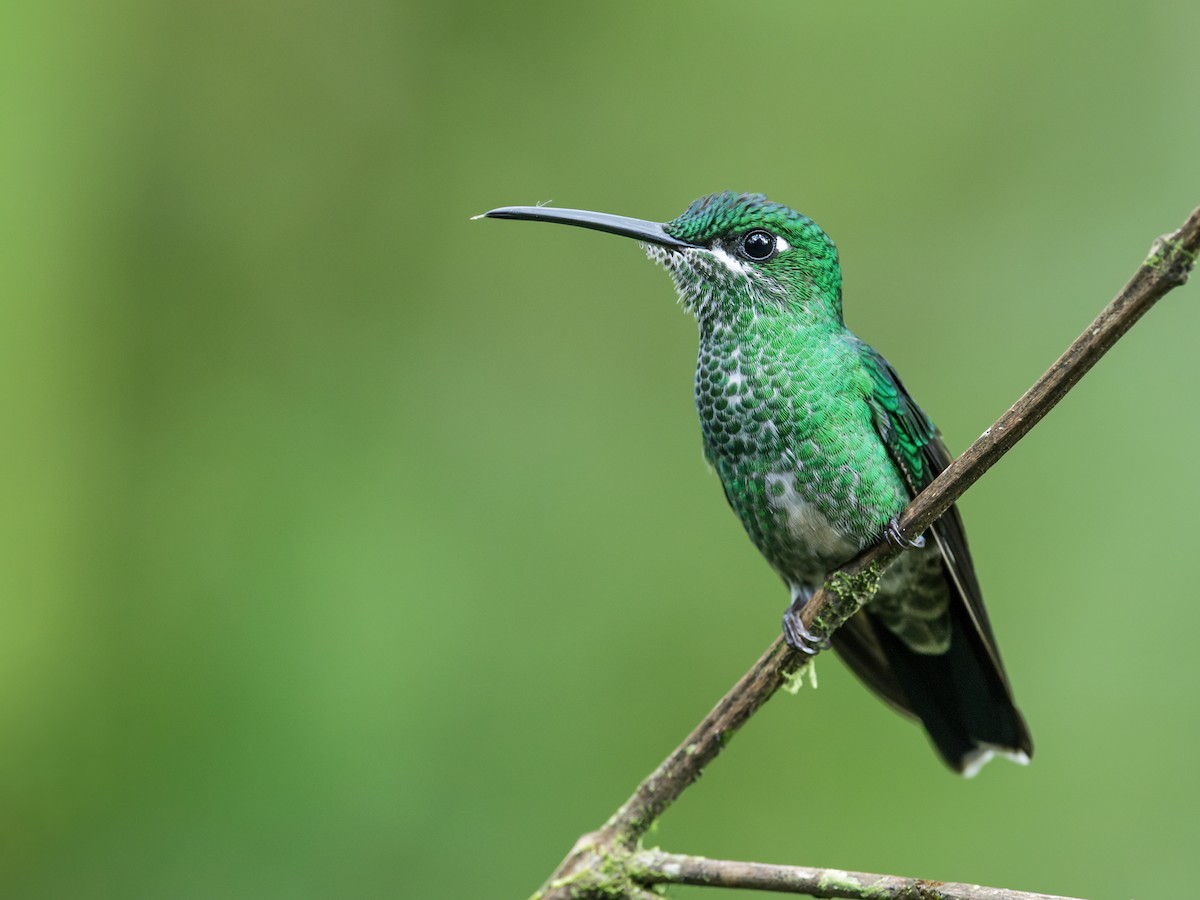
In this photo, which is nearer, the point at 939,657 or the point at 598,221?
the point at 598,221

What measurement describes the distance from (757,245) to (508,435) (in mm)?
2190

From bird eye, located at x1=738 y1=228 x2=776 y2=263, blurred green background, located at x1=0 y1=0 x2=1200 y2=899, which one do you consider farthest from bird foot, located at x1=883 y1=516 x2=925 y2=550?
blurred green background, located at x1=0 y1=0 x2=1200 y2=899

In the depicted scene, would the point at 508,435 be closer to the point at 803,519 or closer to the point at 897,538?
the point at 803,519

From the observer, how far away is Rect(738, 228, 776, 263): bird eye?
3203mm

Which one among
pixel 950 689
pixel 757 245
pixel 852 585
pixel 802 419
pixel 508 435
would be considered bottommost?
pixel 950 689

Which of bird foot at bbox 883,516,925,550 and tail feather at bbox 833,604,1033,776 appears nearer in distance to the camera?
bird foot at bbox 883,516,925,550

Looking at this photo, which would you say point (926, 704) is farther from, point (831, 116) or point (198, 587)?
point (831, 116)

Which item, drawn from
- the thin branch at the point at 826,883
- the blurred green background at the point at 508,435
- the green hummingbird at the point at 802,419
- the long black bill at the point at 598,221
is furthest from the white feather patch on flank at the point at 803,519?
the blurred green background at the point at 508,435

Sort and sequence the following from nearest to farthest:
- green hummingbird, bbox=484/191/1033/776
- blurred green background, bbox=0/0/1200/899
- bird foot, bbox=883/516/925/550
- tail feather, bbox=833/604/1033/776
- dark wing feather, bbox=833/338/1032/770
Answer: bird foot, bbox=883/516/925/550 < green hummingbird, bbox=484/191/1033/776 < dark wing feather, bbox=833/338/1032/770 < tail feather, bbox=833/604/1033/776 < blurred green background, bbox=0/0/1200/899

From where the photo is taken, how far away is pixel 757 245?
10.6ft

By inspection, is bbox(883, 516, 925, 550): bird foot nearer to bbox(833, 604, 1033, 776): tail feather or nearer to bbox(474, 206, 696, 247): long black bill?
bbox(833, 604, 1033, 776): tail feather

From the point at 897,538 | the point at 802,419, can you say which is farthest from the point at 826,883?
the point at 802,419

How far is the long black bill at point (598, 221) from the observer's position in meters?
3.09

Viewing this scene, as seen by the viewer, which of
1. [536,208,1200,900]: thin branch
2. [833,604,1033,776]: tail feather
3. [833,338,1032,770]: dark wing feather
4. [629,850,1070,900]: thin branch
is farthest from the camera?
[833,604,1033,776]: tail feather
